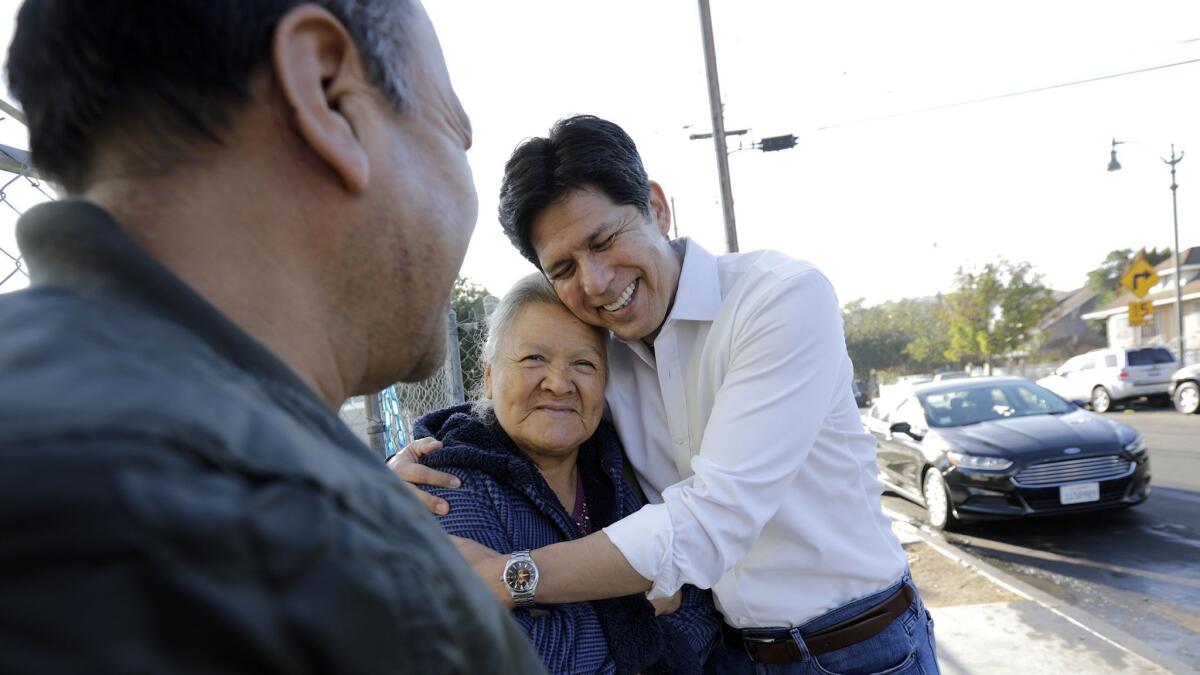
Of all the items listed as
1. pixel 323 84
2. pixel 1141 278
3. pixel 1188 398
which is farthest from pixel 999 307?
pixel 323 84

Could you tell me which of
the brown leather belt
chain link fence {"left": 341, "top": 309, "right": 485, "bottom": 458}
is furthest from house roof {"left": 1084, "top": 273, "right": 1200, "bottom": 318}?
the brown leather belt

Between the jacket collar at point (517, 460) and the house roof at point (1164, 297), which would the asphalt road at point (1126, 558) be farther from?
the house roof at point (1164, 297)

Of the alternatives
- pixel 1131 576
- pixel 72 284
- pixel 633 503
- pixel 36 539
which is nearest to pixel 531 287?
pixel 633 503

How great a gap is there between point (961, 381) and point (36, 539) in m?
9.73

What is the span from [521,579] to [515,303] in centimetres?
85

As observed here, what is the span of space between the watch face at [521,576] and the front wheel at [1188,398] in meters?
20.0

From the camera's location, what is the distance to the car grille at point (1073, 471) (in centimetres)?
705

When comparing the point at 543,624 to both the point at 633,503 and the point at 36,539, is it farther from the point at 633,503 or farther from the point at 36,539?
the point at 36,539

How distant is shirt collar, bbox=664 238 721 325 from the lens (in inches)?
83.7

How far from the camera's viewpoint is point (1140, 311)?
22547 mm

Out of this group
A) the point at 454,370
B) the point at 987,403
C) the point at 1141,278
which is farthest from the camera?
the point at 1141,278

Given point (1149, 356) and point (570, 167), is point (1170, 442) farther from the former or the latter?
point (570, 167)

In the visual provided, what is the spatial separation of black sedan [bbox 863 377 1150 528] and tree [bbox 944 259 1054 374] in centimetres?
3144

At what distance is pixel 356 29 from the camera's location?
0.78 meters
